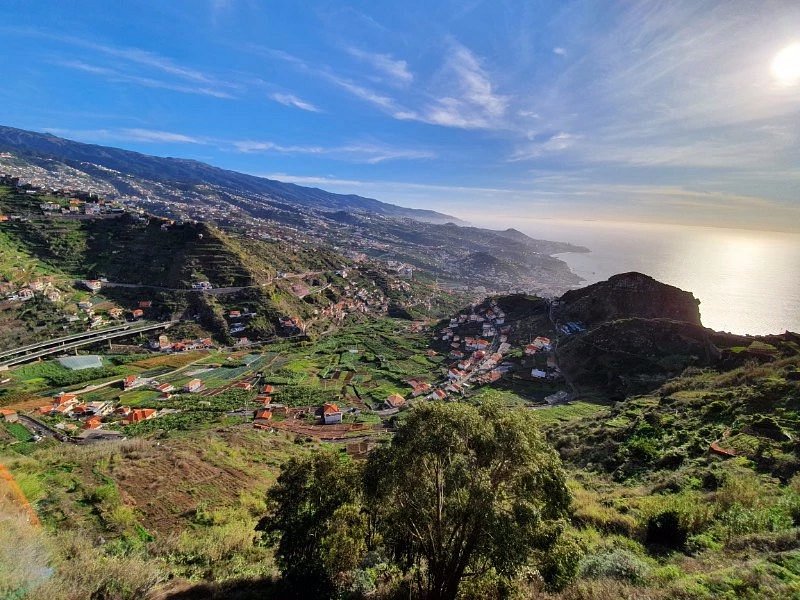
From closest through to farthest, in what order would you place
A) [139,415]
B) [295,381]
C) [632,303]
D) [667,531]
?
1. [667,531]
2. [139,415]
3. [295,381]
4. [632,303]

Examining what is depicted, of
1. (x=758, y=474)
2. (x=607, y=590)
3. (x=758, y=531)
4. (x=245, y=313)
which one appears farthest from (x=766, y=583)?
(x=245, y=313)

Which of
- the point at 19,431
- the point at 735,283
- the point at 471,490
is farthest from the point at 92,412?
the point at 735,283

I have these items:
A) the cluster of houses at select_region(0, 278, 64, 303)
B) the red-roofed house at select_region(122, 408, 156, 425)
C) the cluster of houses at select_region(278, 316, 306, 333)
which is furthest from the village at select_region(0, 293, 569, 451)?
the cluster of houses at select_region(0, 278, 64, 303)

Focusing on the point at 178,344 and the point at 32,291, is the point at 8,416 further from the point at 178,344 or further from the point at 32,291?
the point at 32,291

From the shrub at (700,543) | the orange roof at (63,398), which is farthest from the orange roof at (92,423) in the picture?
the shrub at (700,543)

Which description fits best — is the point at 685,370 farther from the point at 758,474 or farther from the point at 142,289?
the point at 142,289

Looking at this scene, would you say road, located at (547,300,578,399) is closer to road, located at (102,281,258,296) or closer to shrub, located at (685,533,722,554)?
shrub, located at (685,533,722,554)
